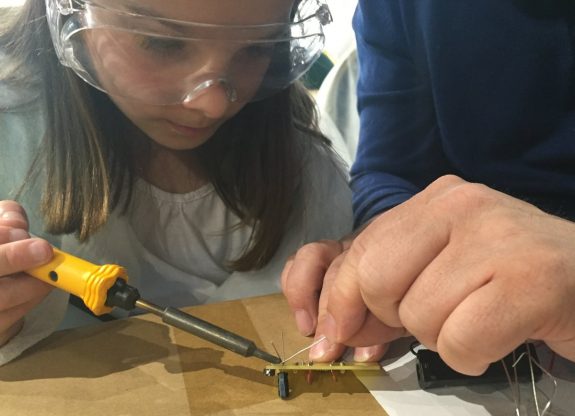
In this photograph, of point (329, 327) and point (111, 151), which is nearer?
point (329, 327)

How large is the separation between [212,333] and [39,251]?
0.60 ft

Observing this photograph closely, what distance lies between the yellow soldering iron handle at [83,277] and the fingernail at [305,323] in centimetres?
18

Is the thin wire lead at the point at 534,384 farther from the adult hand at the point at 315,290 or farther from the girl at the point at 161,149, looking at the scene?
the girl at the point at 161,149

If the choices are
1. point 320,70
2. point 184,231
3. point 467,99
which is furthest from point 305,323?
point 320,70

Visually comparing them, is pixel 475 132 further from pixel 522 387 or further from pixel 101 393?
pixel 101 393

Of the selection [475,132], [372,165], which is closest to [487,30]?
[475,132]

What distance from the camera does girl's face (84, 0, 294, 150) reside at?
0.59 m

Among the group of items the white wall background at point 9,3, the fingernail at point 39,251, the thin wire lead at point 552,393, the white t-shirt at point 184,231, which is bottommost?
the white t-shirt at point 184,231

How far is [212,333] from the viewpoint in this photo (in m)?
0.50

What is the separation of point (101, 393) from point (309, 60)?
0.51 meters

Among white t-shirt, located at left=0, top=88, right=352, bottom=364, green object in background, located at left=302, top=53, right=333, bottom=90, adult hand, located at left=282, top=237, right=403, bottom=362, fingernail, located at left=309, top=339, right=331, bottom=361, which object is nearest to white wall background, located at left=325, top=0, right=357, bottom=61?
green object in background, located at left=302, top=53, right=333, bottom=90

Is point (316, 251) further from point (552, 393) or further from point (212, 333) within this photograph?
point (552, 393)

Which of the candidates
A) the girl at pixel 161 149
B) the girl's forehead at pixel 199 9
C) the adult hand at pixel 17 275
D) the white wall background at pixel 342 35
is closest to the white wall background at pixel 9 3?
the girl at pixel 161 149

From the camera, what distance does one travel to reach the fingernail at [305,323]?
56 centimetres
